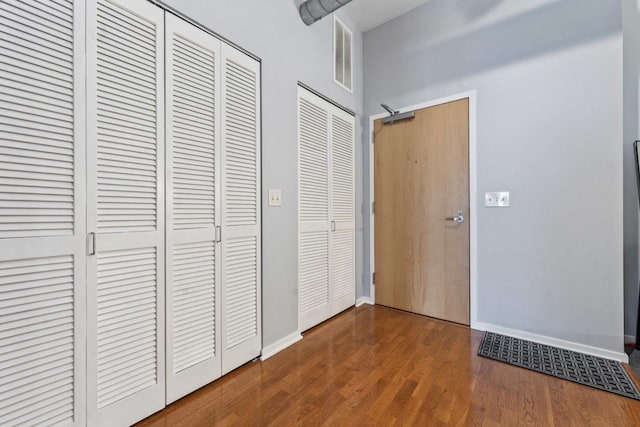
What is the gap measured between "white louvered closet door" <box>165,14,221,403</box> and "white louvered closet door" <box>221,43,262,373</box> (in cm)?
7

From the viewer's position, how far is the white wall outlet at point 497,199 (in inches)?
92.7

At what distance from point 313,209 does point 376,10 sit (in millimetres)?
2247

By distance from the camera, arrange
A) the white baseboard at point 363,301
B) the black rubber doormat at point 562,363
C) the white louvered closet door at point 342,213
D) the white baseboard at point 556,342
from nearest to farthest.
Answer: the black rubber doormat at point 562,363 → the white baseboard at point 556,342 → the white louvered closet door at point 342,213 → the white baseboard at point 363,301

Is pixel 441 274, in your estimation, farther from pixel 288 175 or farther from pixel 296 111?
pixel 296 111

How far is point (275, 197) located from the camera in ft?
6.97

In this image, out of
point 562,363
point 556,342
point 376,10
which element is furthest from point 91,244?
point 376,10

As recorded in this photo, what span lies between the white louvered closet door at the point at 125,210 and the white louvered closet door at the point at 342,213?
161 cm

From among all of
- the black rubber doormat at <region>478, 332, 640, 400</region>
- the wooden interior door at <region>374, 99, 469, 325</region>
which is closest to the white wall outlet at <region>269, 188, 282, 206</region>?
the wooden interior door at <region>374, 99, 469, 325</region>

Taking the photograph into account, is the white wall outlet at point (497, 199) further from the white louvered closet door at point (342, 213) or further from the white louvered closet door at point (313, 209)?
the white louvered closet door at point (313, 209)

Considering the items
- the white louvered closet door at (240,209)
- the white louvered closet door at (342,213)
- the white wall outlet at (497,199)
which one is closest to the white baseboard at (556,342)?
the white wall outlet at (497,199)

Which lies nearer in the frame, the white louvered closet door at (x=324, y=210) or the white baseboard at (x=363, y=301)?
the white louvered closet door at (x=324, y=210)

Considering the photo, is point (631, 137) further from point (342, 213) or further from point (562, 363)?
point (342, 213)

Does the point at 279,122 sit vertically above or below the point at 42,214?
above

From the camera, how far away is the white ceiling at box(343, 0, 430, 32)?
2.78 metres
